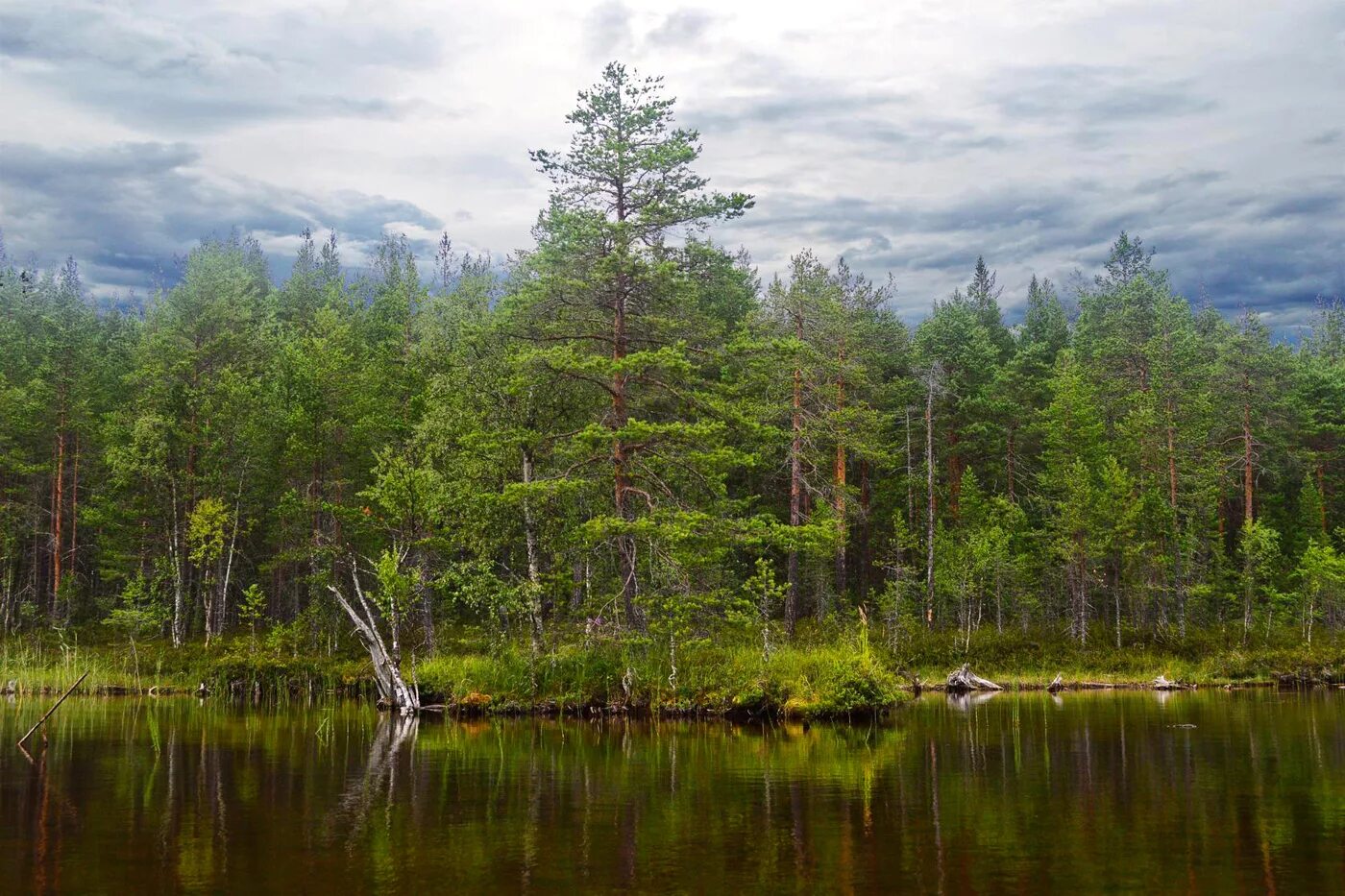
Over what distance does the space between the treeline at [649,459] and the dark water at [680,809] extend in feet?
27.5

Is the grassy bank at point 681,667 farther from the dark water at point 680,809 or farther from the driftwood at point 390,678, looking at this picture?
the dark water at point 680,809

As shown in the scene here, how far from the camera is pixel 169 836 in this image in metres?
14.0

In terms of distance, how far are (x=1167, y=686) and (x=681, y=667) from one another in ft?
75.5

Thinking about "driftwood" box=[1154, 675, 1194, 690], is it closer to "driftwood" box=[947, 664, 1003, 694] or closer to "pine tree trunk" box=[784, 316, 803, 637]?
"driftwood" box=[947, 664, 1003, 694]

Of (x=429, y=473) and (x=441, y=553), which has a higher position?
(x=429, y=473)

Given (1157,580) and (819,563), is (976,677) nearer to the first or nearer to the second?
(819,563)

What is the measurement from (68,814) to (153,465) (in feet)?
111

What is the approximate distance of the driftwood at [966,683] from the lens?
4078 cm

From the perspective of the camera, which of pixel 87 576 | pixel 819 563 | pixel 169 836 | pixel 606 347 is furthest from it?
pixel 87 576

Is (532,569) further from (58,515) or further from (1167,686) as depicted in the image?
(58,515)

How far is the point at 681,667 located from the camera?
99.8 feet

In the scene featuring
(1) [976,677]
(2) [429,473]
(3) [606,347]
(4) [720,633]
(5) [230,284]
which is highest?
(5) [230,284]

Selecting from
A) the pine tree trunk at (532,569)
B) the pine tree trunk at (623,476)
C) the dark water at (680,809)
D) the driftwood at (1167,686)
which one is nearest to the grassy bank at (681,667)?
the pine tree trunk at (532,569)

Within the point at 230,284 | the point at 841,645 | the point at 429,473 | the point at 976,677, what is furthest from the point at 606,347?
the point at 230,284
